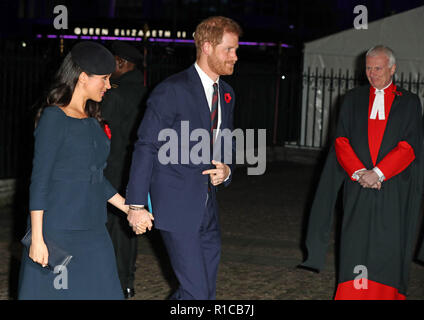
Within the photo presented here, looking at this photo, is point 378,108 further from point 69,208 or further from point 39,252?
point 39,252

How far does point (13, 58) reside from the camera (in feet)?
33.8

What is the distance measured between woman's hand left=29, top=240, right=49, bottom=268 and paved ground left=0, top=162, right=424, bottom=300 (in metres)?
2.20

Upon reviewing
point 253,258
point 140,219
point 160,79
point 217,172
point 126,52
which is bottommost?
point 253,258

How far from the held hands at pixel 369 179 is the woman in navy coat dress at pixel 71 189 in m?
2.31

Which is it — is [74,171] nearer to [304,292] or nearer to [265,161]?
[304,292]

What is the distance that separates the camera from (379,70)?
5.45m

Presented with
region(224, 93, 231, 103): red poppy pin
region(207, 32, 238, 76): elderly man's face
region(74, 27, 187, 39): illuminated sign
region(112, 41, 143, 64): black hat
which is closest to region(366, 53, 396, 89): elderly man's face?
region(224, 93, 231, 103): red poppy pin

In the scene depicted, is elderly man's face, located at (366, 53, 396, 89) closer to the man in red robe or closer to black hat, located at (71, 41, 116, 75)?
the man in red robe

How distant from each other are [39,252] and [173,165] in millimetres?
930

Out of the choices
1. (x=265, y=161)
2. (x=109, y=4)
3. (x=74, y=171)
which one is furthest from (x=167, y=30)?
(x=74, y=171)

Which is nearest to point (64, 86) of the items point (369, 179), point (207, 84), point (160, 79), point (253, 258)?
point (207, 84)

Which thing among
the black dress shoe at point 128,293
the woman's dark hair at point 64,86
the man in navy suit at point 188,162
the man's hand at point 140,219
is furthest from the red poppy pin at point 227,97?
the black dress shoe at point 128,293

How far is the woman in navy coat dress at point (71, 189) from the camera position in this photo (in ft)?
11.6

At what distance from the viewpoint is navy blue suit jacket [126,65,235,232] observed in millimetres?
4039
